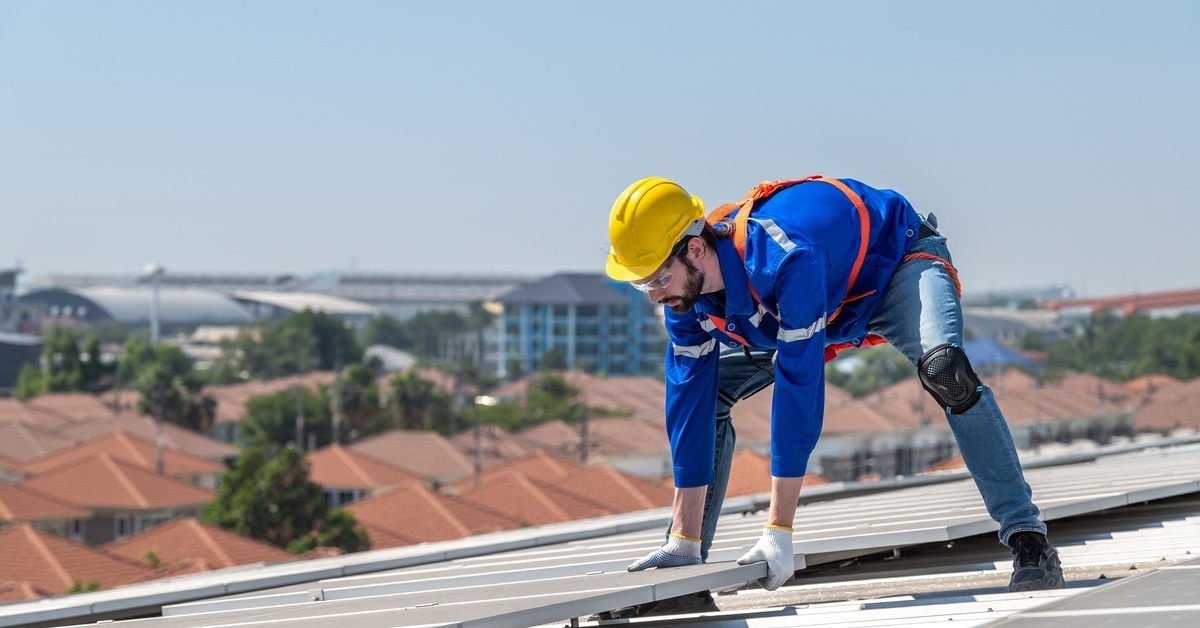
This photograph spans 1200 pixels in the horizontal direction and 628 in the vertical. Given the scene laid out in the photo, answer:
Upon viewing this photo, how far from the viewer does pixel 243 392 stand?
3393 inches

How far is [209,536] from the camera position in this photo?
3212 cm

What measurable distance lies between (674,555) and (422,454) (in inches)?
2006

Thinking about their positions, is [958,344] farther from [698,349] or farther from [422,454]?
[422,454]

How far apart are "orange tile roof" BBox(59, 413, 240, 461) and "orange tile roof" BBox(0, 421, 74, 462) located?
178 centimetres

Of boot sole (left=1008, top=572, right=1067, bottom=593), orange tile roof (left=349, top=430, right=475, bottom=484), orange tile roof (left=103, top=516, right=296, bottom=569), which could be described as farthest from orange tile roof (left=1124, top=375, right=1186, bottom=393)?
boot sole (left=1008, top=572, right=1067, bottom=593)

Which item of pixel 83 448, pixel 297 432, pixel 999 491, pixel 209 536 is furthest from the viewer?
pixel 297 432

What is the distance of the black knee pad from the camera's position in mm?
3666

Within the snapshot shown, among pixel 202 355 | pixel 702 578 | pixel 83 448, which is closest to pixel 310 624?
pixel 702 578

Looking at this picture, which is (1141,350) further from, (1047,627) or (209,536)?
(1047,627)

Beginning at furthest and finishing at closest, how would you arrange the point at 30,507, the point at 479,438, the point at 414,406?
the point at 414,406
the point at 479,438
the point at 30,507

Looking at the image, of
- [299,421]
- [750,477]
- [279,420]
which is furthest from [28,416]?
[750,477]

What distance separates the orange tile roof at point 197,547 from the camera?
31094 mm

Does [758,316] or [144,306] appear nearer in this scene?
[758,316]

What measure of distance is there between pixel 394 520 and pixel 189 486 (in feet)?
32.3
